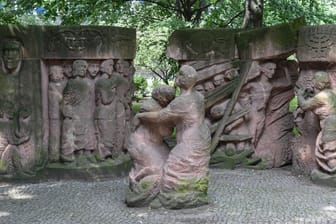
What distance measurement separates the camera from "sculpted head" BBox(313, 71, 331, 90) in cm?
844

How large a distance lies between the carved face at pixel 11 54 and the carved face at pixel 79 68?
923mm

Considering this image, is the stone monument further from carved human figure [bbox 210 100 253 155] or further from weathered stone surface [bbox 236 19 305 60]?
carved human figure [bbox 210 100 253 155]

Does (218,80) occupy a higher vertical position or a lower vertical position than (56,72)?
lower

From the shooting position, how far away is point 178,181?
6.96m

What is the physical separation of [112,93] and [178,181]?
2.56m

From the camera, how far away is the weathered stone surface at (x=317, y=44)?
8.49 meters

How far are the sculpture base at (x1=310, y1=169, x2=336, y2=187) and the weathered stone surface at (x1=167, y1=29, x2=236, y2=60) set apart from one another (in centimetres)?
280

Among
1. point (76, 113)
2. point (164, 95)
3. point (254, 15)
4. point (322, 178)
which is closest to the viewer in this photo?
point (164, 95)

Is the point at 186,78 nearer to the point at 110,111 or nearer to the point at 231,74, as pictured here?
the point at 110,111

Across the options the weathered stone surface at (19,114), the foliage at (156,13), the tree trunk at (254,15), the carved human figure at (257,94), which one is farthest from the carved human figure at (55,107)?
the foliage at (156,13)

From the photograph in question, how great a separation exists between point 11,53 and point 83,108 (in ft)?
4.87

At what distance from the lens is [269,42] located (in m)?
9.51

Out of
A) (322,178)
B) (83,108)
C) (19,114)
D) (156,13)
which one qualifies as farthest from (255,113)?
(156,13)

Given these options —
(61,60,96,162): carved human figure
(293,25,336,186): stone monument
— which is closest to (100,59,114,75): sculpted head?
(61,60,96,162): carved human figure
